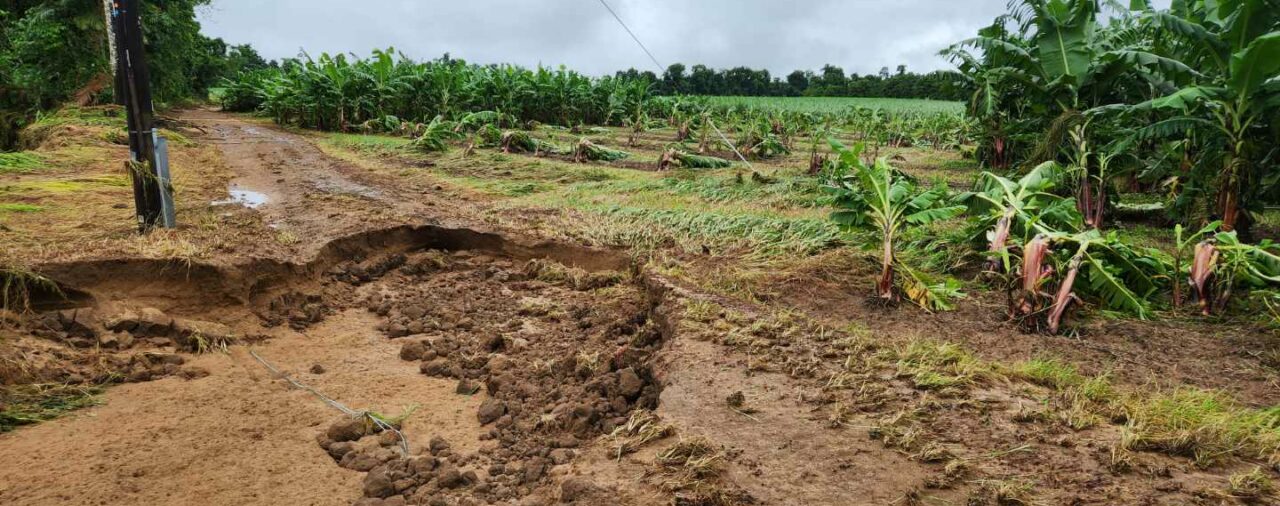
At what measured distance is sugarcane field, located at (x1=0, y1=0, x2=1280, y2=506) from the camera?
2.32 meters

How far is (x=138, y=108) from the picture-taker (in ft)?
14.9

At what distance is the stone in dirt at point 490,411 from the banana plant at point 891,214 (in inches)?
87.4

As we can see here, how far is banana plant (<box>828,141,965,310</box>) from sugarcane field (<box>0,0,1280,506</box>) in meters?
0.02

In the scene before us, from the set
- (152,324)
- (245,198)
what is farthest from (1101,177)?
(245,198)

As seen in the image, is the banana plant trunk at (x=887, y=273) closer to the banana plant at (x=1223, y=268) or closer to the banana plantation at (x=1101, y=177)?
the banana plantation at (x=1101, y=177)

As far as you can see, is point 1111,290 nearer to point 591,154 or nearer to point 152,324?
point 152,324

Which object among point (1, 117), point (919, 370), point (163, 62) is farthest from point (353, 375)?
point (163, 62)

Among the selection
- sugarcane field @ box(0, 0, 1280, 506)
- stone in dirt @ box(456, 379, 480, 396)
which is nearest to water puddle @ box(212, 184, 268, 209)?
sugarcane field @ box(0, 0, 1280, 506)

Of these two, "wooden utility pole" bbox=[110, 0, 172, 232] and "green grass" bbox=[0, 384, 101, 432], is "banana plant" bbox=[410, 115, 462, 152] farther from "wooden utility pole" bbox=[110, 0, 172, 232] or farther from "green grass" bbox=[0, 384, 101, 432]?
"green grass" bbox=[0, 384, 101, 432]

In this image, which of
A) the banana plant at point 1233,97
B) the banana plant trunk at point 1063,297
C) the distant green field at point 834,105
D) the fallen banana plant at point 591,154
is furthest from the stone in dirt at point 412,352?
the distant green field at point 834,105

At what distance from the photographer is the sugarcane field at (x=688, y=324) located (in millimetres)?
2318

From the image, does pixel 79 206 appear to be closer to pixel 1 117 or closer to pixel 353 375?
pixel 353 375

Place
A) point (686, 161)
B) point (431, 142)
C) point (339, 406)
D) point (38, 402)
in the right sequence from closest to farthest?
1. point (38, 402)
2. point (339, 406)
3. point (686, 161)
4. point (431, 142)

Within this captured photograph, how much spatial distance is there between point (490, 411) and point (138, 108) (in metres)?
3.49
